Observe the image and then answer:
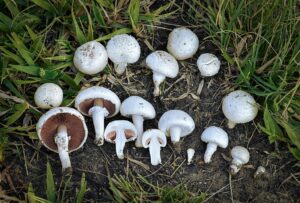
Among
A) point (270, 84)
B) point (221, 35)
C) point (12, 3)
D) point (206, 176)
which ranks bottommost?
point (206, 176)

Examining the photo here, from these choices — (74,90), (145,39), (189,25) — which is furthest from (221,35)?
(74,90)

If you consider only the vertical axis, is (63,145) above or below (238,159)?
above

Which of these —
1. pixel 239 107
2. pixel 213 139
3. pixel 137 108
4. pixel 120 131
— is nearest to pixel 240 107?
pixel 239 107

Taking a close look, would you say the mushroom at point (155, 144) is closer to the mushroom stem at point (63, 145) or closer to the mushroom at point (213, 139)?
the mushroom at point (213, 139)

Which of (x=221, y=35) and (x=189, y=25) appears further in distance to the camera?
(x=189, y=25)

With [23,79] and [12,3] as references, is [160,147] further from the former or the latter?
[12,3]

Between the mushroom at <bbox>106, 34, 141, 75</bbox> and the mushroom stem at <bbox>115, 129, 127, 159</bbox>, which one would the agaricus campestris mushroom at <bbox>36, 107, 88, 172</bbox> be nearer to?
the mushroom stem at <bbox>115, 129, 127, 159</bbox>

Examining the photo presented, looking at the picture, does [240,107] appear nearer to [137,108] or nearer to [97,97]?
[137,108]
